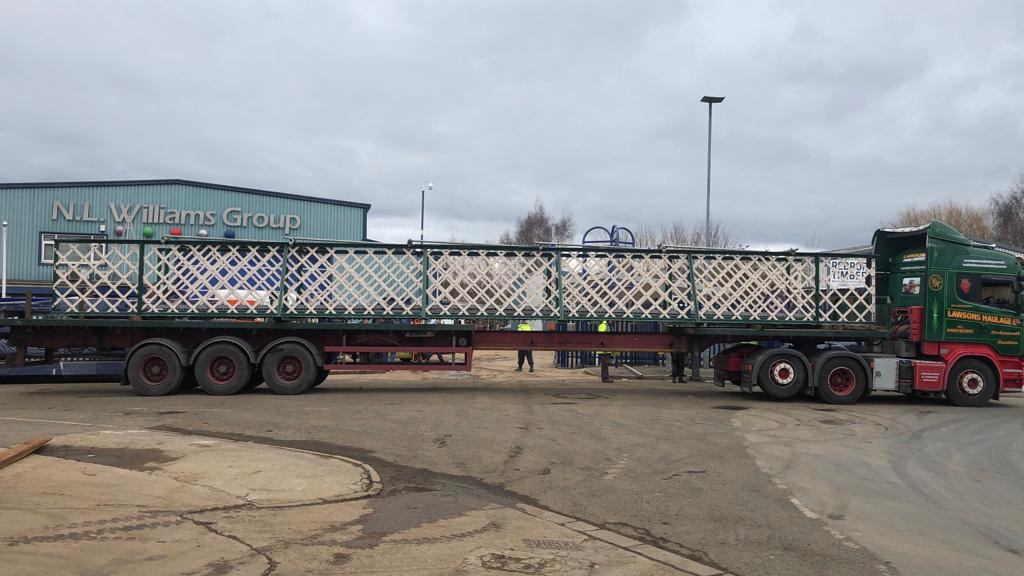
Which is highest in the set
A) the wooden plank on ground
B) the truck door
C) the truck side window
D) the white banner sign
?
the white banner sign

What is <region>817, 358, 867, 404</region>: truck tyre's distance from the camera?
1630cm

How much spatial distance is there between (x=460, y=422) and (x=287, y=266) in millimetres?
6022

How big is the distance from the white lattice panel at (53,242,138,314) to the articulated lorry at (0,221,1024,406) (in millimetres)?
28

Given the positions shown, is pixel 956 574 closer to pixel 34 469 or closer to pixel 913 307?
pixel 34 469

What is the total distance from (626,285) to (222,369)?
8526 mm

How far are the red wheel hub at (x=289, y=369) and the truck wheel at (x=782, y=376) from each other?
947 centimetres

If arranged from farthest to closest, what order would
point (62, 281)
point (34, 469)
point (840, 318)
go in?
1. point (840, 318)
2. point (62, 281)
3. point (34, 469)

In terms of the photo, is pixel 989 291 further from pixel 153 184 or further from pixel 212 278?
pixel 153 184

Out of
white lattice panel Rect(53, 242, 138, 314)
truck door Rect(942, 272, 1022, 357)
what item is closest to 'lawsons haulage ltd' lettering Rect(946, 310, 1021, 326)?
truck door Rect(942, 272, 1022, 357)

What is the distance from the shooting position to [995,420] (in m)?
14.5

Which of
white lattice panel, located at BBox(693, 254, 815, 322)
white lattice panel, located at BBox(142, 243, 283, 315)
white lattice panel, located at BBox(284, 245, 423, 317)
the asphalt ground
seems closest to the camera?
the asphalt ground

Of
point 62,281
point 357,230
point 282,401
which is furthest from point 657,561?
point 357,230

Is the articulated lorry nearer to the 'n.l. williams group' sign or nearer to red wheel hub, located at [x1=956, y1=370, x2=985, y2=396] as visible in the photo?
red wheel hub, located at [x1=956, y1=370, x2=985, y2=396]

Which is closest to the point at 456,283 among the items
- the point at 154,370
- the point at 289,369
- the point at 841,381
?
the point at 289,369
